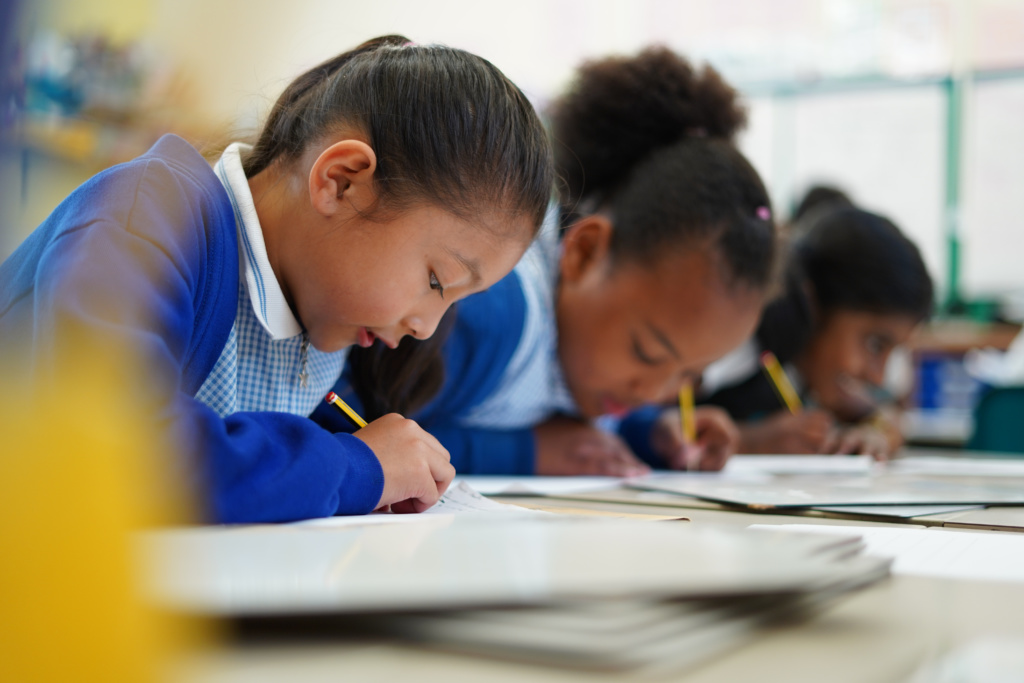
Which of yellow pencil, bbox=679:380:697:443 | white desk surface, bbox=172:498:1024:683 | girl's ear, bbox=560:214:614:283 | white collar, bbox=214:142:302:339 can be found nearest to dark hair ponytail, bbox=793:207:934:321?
yellow pencil, bbox=679:380:697:443

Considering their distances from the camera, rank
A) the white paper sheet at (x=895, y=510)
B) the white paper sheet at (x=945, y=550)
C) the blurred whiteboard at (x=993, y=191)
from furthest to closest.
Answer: the blurred whiteboard at (x=993, y=191) → the white paper sheet at (x=895, y=510) → the white paper sheet at (x=945, y=550)

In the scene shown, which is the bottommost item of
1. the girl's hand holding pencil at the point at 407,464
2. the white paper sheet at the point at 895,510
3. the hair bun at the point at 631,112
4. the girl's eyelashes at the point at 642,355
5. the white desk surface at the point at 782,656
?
the white paper sheet at the point at 895,510

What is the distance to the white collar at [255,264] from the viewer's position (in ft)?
2.25

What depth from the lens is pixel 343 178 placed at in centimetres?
69

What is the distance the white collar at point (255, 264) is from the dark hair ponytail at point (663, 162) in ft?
1.52

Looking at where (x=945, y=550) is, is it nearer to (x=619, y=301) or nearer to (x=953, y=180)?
(x=619, y=301)

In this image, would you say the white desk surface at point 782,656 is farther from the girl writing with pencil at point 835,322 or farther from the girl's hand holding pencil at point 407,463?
the girl writing with pencil at point 835,322

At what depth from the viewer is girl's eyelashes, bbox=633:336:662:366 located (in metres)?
1.14

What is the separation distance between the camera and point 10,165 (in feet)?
0.45

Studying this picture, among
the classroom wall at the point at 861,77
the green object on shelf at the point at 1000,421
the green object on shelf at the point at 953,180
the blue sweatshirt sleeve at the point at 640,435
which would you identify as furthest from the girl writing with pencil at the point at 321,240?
the green object on shelf at the point at 953,180

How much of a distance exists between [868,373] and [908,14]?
236 centimetres

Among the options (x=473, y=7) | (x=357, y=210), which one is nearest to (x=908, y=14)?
(x=473, y=7)

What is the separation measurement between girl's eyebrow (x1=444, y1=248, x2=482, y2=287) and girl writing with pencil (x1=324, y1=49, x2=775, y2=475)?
0.89 feet

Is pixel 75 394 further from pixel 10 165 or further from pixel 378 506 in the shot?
pixel 378 506
